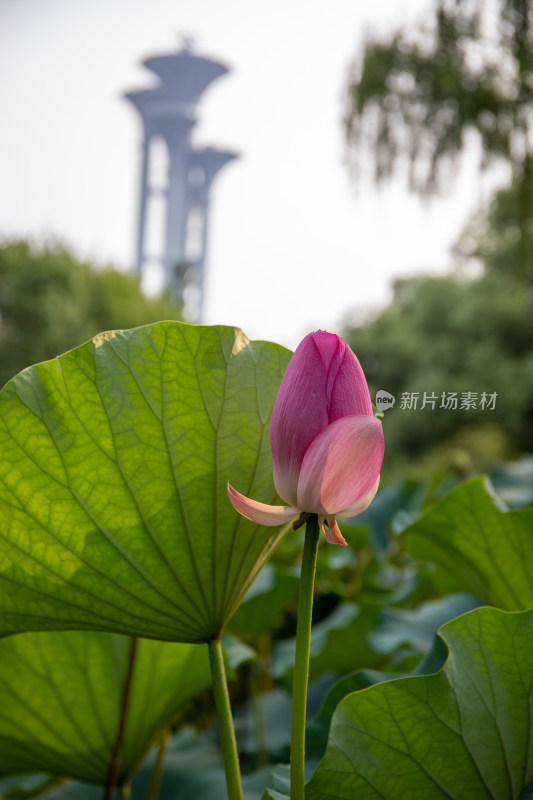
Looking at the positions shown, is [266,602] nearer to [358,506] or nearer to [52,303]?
[358,506]

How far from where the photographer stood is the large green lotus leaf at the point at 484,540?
443 mm

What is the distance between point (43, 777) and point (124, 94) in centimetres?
2239

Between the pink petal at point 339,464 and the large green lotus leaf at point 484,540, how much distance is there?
231 mm

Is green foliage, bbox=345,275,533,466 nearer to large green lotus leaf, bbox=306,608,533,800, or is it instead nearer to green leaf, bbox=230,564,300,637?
green leaf, bbox=230,564,300,637

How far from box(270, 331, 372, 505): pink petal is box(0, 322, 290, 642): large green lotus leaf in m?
0.04

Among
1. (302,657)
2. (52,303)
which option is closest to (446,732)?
(302,657)

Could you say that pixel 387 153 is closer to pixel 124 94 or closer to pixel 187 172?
pixel 187 172

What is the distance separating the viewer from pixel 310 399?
241 mm

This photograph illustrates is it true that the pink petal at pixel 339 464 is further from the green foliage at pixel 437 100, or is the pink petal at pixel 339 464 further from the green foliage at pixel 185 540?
the green foliage at pixel 437 100

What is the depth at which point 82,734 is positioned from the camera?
17.0 inches

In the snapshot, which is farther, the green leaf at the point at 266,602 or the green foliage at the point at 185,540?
the green leaf at the point at 266,602

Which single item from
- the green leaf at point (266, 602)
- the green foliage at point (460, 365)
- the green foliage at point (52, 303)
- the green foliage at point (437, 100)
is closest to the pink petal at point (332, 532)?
the green leaf at point (266, 602)

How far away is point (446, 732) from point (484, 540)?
19 centimetres

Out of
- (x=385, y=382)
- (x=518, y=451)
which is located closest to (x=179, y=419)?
(x=518, y=451)
